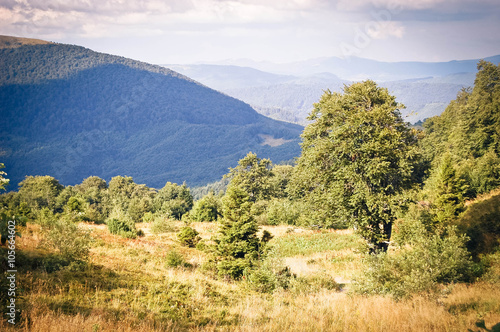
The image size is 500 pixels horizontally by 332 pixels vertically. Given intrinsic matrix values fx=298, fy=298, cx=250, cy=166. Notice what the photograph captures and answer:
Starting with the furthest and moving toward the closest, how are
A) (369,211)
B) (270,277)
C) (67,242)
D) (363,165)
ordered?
1. (369,211)
2. (363,165)
3. (270,277)
4. (67,242)

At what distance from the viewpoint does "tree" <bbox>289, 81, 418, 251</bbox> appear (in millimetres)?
16375

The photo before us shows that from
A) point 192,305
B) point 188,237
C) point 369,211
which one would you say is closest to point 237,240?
point 192,305

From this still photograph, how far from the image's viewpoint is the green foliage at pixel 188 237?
22.5 metres

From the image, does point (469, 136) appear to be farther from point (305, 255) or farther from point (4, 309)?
point (4, 309)

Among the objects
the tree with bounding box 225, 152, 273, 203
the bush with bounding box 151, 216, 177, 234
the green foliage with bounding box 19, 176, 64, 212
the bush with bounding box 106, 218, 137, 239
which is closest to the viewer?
the bush with bounding box 106, 218, 137, 239

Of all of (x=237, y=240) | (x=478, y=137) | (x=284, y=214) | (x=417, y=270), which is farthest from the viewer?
(x=478, y=137)

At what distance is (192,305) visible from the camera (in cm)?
904

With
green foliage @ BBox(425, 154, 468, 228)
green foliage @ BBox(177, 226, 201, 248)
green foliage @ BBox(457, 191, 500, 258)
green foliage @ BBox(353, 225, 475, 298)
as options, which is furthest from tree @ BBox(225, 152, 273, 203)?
green foliage @ BBox(353, 225, 475, 298)

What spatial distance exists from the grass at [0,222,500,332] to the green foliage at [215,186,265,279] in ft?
4.68

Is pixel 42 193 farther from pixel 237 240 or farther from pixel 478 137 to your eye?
pixel 478 137

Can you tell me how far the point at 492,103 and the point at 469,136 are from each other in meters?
6.11

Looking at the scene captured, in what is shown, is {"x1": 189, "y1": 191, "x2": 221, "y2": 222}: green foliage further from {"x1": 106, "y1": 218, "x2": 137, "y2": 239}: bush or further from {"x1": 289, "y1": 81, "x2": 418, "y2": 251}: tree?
{"x1": 289, "y1": 81, "x2": 418, "y2": 251}: tree

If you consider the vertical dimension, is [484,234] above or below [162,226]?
above

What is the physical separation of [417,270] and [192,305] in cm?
799
